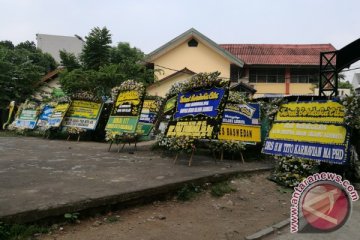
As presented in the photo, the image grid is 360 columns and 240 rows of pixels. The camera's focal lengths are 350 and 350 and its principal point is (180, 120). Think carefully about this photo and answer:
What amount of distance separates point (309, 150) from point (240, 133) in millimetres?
1876

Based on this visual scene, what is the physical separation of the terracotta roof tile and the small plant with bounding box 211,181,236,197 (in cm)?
2108

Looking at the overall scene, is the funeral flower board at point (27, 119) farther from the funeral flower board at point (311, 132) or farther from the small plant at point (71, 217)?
the small plant at point (71, 217)

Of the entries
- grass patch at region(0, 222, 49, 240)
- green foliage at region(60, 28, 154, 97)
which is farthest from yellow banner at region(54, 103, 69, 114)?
grass patch at region(0, 222, 49, 240)

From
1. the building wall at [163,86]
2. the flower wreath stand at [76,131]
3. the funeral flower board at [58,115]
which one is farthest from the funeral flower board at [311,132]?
the building wall at [163,86]

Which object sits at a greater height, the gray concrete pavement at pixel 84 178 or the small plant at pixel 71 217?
the gray concrete pavement at pixel 84 178

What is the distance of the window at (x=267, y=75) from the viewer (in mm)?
26828

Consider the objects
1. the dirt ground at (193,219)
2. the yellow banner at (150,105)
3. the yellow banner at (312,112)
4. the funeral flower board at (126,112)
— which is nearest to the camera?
the dirt ground at (193,219)

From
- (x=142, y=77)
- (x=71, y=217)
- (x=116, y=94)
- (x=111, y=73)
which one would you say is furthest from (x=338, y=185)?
(x=142, y=77)

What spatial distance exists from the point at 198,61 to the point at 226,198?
21848mm

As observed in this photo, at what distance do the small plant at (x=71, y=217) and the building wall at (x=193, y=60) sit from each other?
2284 cm

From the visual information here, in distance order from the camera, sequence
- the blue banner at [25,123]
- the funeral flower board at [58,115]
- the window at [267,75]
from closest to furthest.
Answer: the funeral flower board at [58,115] → the blue banner at [25,123] → the window at [267,75]

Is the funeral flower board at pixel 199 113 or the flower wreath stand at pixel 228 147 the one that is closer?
the funeral flower board at pixel 199 113

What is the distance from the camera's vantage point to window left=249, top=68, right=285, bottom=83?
26.8m

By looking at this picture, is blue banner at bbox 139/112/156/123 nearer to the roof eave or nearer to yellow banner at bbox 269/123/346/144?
yellow banner at bbox 269/123/346/144
